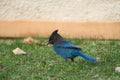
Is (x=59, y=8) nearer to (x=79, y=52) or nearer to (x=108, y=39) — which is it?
(x=108, y=39)

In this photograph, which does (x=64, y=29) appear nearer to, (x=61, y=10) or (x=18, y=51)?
(x=61, y=10)

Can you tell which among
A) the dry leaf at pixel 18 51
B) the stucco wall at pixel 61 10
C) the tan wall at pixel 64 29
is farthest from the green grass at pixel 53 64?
the stucco wall at pixel 61 10

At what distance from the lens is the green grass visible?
22.3 ft

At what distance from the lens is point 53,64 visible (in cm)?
750

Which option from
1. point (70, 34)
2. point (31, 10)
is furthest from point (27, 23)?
point (70, 34)

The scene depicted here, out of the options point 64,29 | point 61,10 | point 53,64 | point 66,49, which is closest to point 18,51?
point 53,64

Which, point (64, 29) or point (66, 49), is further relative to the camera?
point (64, 29)

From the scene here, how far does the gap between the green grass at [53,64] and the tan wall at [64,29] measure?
0.58 meters

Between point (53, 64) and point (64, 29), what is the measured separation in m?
2.56

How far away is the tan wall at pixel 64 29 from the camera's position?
990 cm

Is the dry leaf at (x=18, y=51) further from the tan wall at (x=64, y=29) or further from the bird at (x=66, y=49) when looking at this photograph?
the tan wall at (x=64, y=29)

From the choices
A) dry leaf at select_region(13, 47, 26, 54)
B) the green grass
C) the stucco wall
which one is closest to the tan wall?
the stucco wall

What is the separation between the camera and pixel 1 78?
6.64m

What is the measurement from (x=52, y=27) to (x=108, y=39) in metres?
1.13
